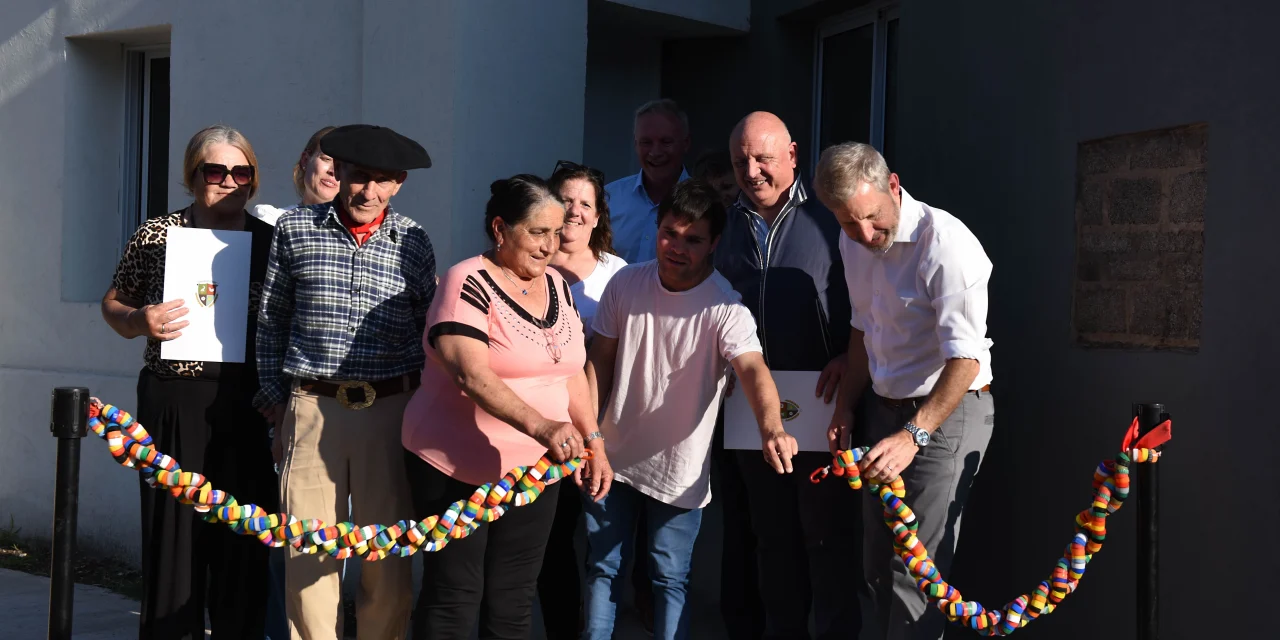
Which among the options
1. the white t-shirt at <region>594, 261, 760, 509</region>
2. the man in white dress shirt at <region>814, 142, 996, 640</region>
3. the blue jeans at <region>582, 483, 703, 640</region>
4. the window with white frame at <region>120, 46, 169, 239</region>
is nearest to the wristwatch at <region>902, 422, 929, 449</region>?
the man in white dress shirt at <region>814, 142, 996, 640</region>

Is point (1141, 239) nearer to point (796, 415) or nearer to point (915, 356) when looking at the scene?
point (915, 356)

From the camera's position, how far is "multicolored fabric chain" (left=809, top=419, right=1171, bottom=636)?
339cm

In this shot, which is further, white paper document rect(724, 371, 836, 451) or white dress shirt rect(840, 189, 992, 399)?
white paper document rect(724, 371, 836, 451)

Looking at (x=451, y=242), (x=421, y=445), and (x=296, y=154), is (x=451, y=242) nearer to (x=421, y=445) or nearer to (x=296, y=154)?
(x=296, y=154)

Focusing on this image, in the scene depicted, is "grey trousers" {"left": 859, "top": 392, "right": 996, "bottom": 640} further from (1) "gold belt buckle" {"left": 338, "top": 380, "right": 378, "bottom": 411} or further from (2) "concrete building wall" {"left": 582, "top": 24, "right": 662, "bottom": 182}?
(2) "concrete building wall" {"left": 582, "top": 24, "right": 662, "bottom": 182}

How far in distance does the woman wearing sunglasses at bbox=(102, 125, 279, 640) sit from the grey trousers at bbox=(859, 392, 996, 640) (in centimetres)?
213

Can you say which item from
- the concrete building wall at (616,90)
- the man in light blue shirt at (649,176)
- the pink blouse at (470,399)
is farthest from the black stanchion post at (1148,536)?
the concrete building wall at (616,90)

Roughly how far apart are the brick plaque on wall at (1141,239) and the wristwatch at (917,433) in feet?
3.13

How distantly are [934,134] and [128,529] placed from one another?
5.25 meters

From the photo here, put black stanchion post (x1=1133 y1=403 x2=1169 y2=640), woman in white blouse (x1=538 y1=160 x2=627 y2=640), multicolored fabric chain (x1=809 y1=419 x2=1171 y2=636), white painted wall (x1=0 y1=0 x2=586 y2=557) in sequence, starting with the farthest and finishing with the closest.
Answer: white painted wall (x1=0 y1=0 x2=586 y2=557)
woman in white blouse (x1=538 y1=160 x2=627 y2=640)
multicolored fabric chain (x1=809 y1=419 x2=1171 y2=636)
black stanchion post (x1=1133 y1=403 x2=1169 y2=640)

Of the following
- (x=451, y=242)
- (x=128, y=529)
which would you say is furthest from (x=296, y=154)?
(x=128, y=529)

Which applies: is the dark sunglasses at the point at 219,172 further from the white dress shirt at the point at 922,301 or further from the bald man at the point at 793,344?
the white dress shirt at the point at 922,301

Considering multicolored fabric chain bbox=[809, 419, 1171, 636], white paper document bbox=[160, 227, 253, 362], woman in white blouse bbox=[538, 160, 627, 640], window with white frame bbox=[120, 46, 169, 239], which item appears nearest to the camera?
multicolored fabric chain bbox=[809, 419, 1171, 636]

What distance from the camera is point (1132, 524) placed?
3848mm
